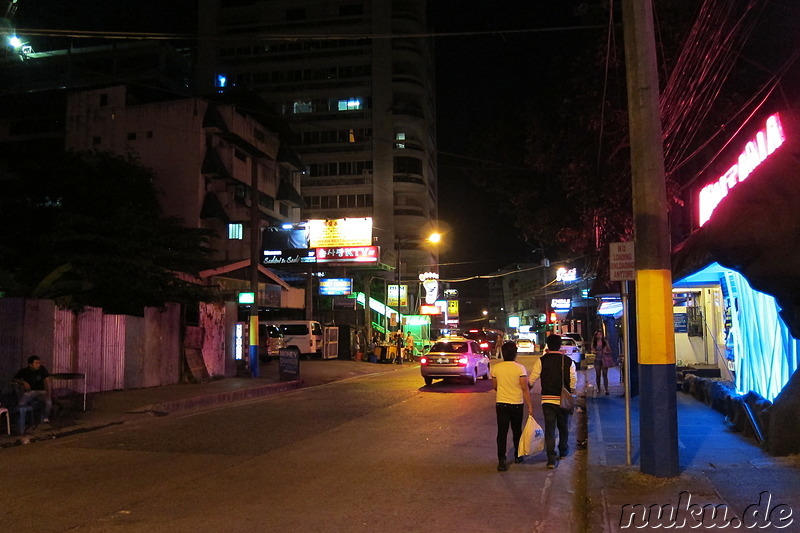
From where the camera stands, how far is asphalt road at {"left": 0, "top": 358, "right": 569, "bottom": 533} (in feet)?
20.4

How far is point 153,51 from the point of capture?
5909 cm

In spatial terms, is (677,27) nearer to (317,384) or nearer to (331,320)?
(317,384)

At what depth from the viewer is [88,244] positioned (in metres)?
19.5

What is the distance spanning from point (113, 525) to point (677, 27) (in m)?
13.4

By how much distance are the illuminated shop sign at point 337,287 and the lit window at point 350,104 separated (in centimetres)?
3811

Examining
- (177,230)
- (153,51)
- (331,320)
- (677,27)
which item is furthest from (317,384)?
(153,51)

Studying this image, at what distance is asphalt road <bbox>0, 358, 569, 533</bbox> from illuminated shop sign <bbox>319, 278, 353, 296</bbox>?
2769cm

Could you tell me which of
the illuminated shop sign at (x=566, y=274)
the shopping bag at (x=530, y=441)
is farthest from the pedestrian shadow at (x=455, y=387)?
the illuminated shop sign at (x=566, y=274)

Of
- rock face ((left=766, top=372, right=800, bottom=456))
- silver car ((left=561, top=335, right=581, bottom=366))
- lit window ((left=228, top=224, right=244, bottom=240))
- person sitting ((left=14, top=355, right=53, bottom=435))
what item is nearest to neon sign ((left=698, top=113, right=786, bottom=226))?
rock face ((left=766, top=372, right=800, bottom=456))

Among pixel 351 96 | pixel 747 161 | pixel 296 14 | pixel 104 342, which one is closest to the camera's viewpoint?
pixel 747 161

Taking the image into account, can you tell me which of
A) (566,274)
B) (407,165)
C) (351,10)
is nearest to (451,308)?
(407,165)

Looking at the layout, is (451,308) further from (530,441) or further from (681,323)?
(530,441)

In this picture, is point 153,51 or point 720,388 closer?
point 720,388

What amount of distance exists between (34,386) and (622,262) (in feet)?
34.8
